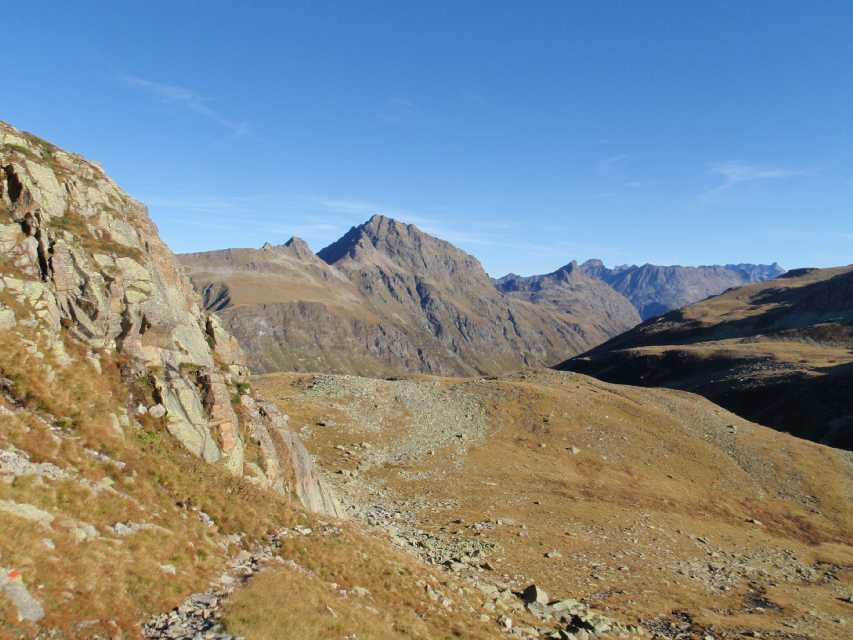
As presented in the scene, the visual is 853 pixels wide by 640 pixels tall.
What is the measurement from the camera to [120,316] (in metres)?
26.5

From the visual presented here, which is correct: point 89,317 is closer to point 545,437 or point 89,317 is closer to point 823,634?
point 823,634

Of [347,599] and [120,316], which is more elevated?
[120,316]

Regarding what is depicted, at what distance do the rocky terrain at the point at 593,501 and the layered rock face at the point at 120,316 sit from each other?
1096 cm

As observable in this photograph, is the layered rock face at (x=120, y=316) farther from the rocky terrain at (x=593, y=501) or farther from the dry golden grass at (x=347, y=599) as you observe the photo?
the rocky terrain at (x=593, y=501)

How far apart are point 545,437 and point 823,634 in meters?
34.5

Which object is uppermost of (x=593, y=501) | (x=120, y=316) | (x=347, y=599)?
(x=120, y=316)

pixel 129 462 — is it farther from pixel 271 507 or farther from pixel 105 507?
pixel 271 507

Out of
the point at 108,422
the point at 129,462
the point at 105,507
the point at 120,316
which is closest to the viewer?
the point at 105,507

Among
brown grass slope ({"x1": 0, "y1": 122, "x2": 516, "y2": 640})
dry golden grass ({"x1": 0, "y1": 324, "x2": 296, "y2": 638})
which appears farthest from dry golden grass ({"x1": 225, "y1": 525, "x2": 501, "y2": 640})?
dry golden grass ({"x1": 0, "y1": 324, "x2": 296, "y2": 638})

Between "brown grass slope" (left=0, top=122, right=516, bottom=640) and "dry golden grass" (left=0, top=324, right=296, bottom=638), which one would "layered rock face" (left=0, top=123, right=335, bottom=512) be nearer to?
"brown grass slope" (left=0, top=122, right=516, bottom=640)

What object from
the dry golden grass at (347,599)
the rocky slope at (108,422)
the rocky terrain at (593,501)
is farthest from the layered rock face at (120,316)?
the rocky terrain at (593,501)

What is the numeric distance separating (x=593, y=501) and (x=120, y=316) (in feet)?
136

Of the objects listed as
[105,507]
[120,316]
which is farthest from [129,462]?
[120,316]

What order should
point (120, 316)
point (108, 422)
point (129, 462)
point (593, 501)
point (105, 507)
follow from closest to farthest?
point (105, 507), point (129, 462), point (108, 422), point (120, 316), point (593, 501)
